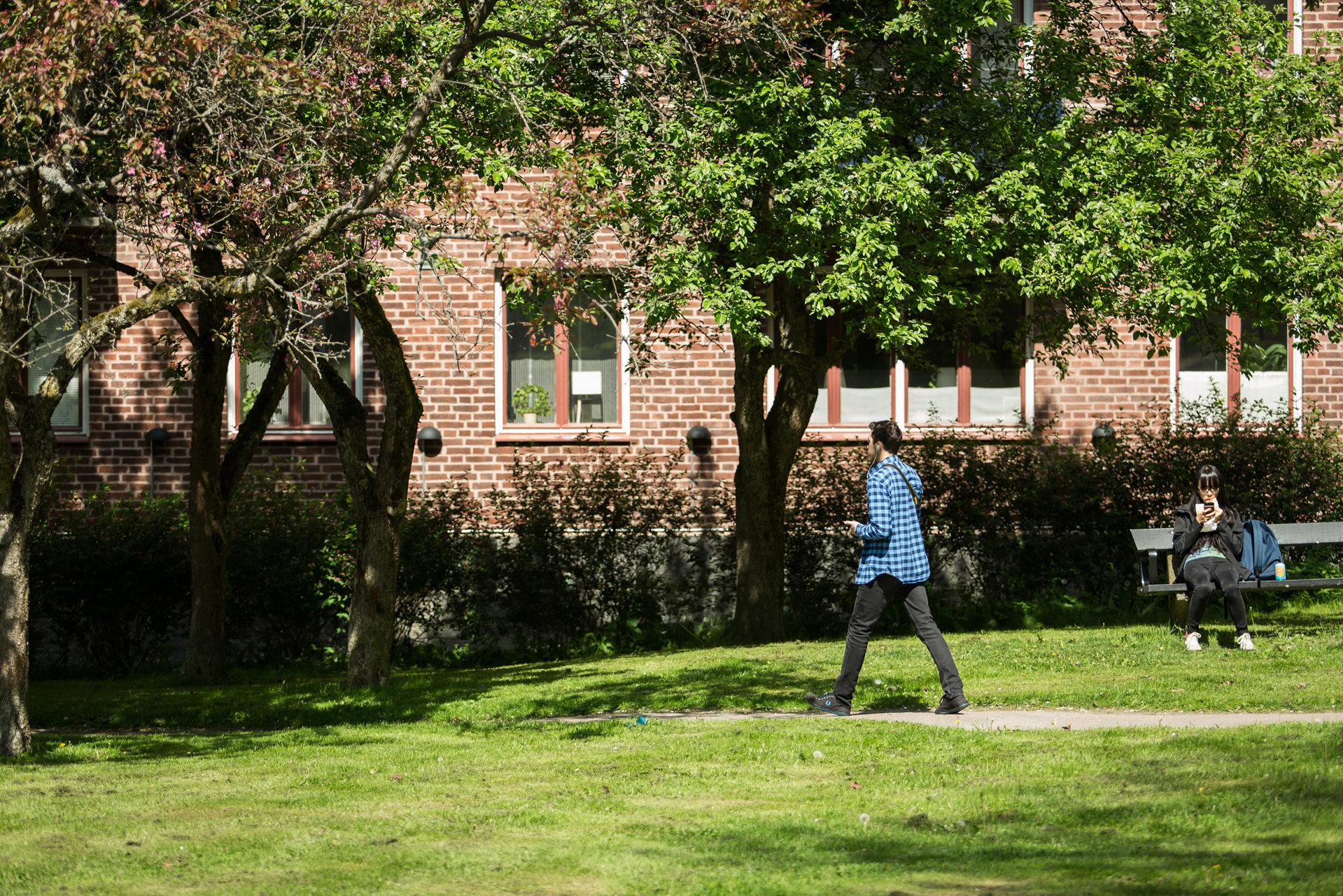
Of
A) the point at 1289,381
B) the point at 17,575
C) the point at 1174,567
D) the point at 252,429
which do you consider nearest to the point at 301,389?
the point at 252,429

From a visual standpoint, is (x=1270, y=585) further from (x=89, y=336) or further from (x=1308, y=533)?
(x=89, y=336)

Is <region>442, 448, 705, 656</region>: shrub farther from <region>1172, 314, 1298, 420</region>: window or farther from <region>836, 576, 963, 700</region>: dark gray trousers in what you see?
<region>836, 576, 963, 700</region>: dark gray trousers

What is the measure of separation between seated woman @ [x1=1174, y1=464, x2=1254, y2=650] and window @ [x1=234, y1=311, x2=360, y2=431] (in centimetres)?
1040

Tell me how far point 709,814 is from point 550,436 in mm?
12273

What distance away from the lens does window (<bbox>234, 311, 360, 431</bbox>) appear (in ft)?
62.6

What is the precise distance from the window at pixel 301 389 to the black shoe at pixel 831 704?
34.2 ft

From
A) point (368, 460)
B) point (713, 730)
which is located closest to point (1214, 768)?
point (713, 730)

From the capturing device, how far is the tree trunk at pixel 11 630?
9.41 meters

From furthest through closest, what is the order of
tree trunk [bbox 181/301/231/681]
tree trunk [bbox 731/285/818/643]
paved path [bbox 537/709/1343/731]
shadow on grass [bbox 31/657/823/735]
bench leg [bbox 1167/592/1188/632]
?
tree trunk [bbox 731/285/818/643], tree trunk [bbox 181/301/231/681], bench leg [bbox 1167/592/1188/632], shadow on grass [bbox 31/657/823/735], paved path [bbox 537/709/1343/731]

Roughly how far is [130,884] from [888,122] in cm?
882

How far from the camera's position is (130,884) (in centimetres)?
566

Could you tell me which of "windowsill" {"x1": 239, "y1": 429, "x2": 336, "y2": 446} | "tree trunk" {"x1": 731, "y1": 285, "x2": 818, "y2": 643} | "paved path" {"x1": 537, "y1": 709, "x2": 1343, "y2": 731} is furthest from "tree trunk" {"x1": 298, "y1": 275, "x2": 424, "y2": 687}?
"windowsill" {"x1": 239, "y1": 429, "x2": 336, "y2": 446}

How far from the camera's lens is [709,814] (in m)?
6.84

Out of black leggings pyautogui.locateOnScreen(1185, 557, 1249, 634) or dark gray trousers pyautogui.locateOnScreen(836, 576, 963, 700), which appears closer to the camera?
dark gray trousers pyautogui.locateOnScreen(836, 576, 963, 700)
